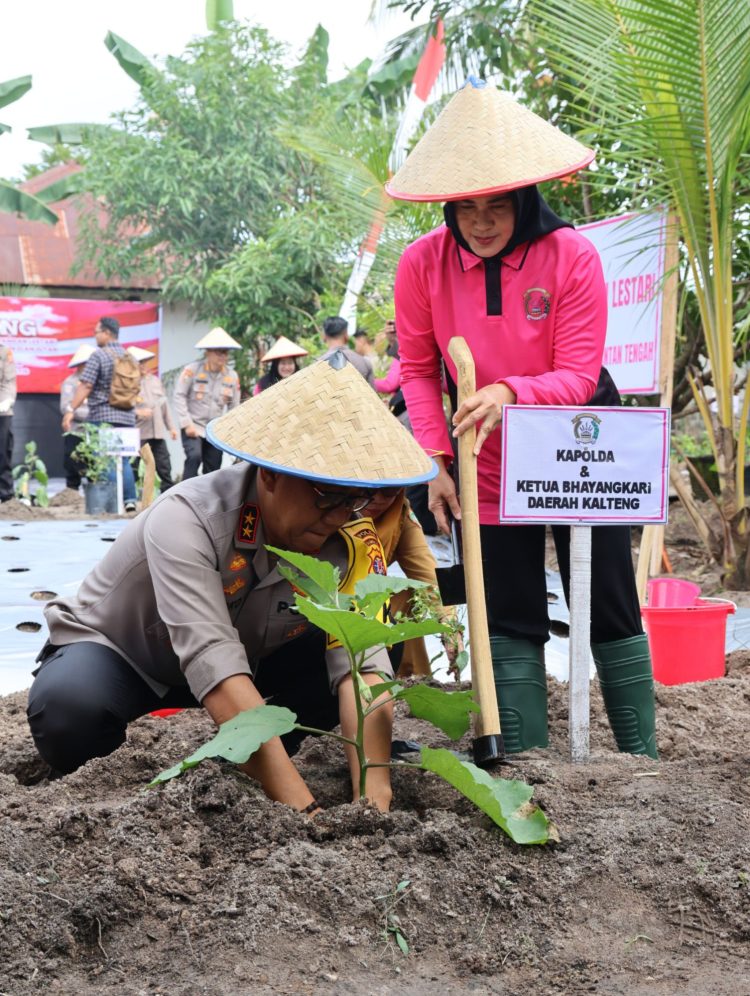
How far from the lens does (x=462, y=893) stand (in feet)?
5.42

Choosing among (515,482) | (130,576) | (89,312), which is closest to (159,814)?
(130,576)

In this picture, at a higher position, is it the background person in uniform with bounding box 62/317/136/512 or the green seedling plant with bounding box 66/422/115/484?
the background person in uniform with bounding box 62/317/136/512

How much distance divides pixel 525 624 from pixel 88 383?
319 inches

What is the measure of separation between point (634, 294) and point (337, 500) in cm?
309

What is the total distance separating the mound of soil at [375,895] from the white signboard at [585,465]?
1.73 feet

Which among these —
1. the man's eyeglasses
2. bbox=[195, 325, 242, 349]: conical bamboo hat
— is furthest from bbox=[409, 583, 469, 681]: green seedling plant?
bbox=[195, 325, 242, 349]: conical bamboo hat

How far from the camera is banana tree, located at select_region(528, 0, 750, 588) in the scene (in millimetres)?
3957

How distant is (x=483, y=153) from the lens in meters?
2.18

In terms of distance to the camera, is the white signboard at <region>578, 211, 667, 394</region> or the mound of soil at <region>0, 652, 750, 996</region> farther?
the white signboard at <region>578, 211, 667, 394</region>

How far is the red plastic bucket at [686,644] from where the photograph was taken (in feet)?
11.9

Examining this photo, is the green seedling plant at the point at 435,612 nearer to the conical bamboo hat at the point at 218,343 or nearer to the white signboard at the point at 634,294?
the white signboard at the point at 634,294

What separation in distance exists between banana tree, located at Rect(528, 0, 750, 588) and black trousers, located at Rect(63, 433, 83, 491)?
6.48m

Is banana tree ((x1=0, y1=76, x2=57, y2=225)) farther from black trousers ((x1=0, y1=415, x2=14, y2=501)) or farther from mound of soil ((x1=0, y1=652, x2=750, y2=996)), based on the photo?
mound of soil ((x1=0, y1=652, x2=750, y2=996))

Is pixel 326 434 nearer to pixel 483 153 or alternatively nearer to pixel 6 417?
pixel 483 153
